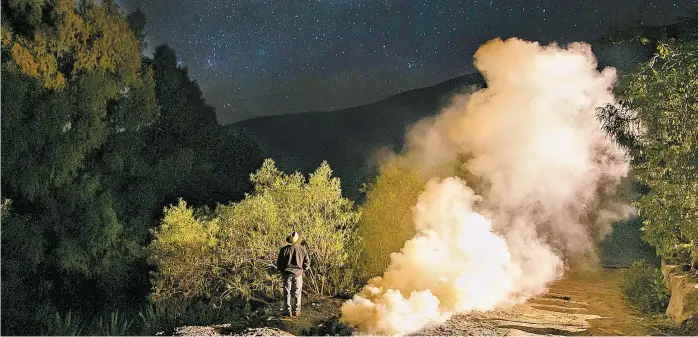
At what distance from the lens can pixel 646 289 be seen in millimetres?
14305

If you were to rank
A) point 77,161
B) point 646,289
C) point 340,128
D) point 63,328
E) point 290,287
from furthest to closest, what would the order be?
point 340,128
point 77,161
point 646,289
point 63,328
point 290,287

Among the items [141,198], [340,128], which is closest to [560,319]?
[141,198]

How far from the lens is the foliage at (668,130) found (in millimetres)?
10531

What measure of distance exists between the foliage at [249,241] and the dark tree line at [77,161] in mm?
2505

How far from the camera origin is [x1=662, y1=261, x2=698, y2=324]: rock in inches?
429

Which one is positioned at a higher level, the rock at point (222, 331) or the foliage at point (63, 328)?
the foliage at point (63, 328)

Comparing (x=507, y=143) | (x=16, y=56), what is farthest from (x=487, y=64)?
(x=16, y=56)

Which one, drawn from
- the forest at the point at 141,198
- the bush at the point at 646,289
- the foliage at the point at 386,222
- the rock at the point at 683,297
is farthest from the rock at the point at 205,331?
the bush at the point at 646,289

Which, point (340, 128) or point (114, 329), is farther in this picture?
point (340, 128)

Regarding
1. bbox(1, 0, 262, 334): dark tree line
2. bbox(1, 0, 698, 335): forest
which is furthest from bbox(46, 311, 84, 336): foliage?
bbox(1, 0, 262, 334): dark tree line

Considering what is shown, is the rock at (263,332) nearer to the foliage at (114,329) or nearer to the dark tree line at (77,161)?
the foliage at (114,329)

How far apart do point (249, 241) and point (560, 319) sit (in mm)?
6517

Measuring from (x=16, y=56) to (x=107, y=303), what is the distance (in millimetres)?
6418

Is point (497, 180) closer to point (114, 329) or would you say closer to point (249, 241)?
point (249, 241)
